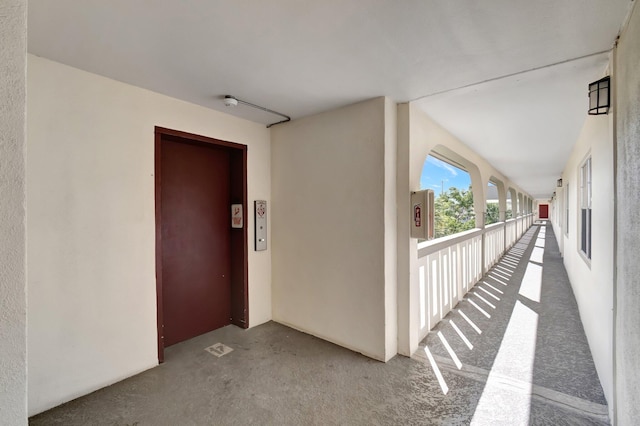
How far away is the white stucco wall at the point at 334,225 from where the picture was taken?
2.80 metres

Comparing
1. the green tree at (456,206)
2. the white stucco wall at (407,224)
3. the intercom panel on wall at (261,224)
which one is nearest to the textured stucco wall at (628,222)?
the white stucco wall at (407,224)

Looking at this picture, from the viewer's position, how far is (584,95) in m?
2.70

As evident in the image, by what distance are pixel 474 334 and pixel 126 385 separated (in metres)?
3.55

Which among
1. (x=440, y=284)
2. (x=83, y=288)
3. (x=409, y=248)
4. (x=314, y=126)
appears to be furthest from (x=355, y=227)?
(x=83, y=288)

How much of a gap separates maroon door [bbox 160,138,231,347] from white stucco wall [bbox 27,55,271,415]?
37cm

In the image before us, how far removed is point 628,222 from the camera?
1.54 meters

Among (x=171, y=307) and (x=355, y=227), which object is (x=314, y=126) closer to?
(x=355, y=227)

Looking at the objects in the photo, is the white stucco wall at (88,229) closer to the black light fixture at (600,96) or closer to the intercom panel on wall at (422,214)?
the intercom panel on wall at (422,214)

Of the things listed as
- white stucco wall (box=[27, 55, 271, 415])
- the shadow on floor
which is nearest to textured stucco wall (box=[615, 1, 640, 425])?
the shadow on floor

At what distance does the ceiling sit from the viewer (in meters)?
1.54

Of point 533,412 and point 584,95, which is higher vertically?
point 584,95

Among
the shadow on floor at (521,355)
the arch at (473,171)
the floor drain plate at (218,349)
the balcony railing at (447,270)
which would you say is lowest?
the floor drain plate at (218,349)

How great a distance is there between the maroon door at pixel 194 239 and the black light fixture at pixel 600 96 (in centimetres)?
348

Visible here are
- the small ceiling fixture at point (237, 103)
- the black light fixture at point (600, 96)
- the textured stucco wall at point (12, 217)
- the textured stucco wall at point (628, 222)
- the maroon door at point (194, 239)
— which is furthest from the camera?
the maroon door at point (194, 239)
